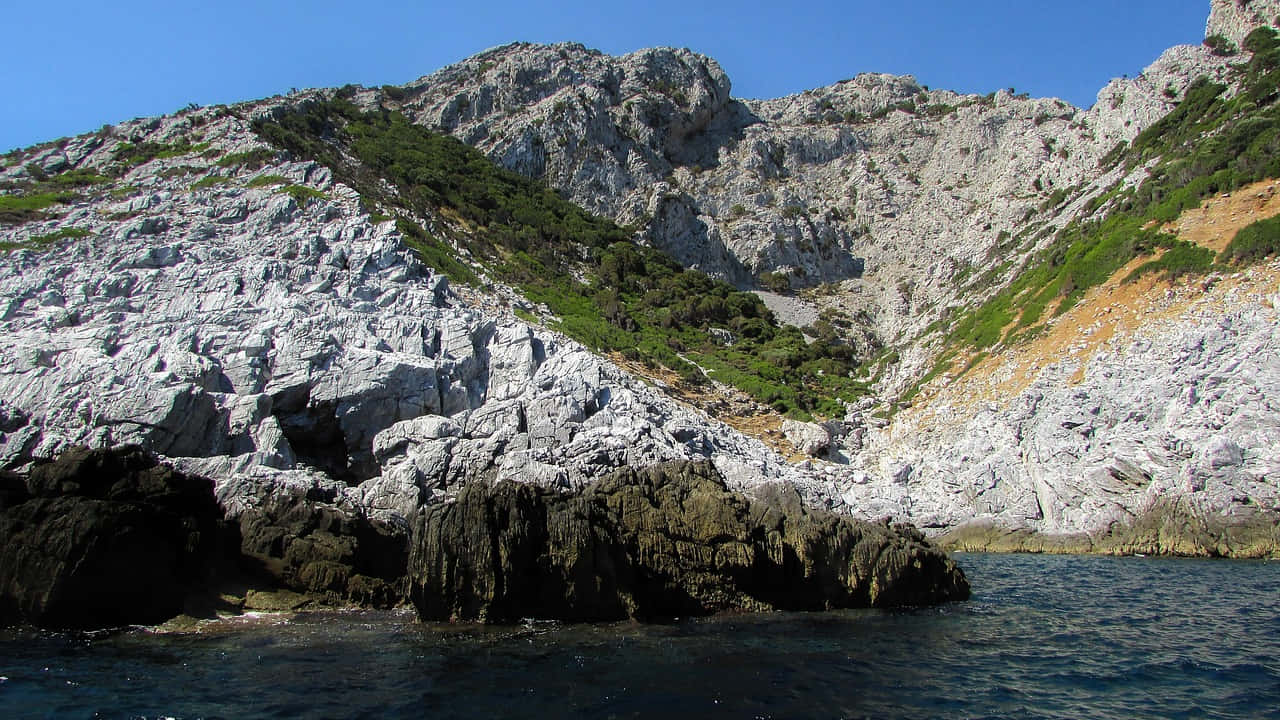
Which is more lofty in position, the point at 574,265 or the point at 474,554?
the point at 574,265

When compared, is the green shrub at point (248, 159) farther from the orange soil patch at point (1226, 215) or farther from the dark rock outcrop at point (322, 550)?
the orange soil patch at point (1226, 215)

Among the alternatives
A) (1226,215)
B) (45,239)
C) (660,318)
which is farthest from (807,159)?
(45,239)

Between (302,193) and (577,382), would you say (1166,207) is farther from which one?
(302,193)

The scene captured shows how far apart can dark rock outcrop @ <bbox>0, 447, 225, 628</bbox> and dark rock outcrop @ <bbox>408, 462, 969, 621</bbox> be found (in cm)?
647

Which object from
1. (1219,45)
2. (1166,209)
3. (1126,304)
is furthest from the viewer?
(1219,45)

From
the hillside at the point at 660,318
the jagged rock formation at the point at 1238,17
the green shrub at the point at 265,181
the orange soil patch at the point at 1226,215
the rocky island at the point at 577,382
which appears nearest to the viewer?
the rocky island at the point at 577,382

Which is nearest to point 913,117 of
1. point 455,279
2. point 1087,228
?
point 1087,228

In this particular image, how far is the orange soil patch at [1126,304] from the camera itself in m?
31.8

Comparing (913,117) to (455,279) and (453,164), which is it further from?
(455,279)

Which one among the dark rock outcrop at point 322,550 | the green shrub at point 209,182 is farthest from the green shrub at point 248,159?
the dark rock outcrop at point 322,550

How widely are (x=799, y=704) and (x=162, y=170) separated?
176 ft

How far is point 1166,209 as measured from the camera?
3991 centimetres

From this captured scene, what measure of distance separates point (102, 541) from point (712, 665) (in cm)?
1465

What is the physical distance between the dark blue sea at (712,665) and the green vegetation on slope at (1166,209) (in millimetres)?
25103
